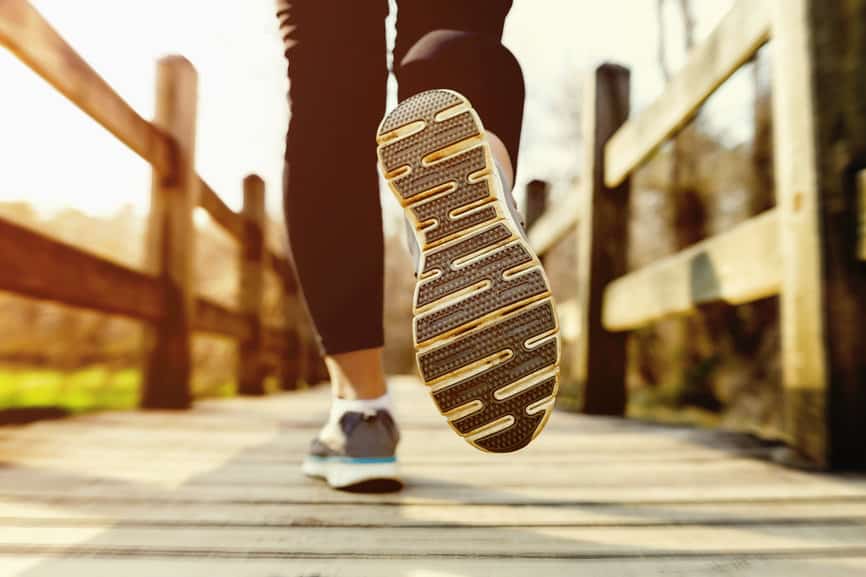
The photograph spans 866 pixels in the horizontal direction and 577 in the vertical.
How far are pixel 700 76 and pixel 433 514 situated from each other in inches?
44.2

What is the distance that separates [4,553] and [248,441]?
833 millimetres

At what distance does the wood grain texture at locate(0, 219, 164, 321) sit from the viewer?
130cm

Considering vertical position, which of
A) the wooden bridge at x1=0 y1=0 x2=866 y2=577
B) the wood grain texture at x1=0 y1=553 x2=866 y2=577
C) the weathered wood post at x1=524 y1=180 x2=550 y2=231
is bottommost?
the wood grain texture at x1=0 y1=553 x2=866 y2=577

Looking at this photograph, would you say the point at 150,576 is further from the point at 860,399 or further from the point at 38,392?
the point at 38,392

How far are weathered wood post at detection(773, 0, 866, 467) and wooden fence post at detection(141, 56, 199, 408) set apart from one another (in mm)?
1705

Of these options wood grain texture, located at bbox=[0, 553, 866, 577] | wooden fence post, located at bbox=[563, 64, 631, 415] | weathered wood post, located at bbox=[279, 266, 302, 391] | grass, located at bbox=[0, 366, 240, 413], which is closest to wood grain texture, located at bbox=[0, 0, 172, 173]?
wood grain texture, located at bbox=[0, 553, 866, 577]

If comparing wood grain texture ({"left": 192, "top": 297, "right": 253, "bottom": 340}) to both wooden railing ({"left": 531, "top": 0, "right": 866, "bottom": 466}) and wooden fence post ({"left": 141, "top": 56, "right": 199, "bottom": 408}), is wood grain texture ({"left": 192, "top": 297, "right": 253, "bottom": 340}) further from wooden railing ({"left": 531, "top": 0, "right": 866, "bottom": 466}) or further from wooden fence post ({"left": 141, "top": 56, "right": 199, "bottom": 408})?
wooden railing ({"left": 531, "top": 0, "right": 866, "bottom": 466})

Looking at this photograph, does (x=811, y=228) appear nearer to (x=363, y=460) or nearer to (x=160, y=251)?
(x=363, y=460)

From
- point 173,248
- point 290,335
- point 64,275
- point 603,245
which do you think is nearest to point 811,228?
point 603,245

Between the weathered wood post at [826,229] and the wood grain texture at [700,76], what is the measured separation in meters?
0.11

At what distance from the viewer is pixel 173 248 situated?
230 centimetres

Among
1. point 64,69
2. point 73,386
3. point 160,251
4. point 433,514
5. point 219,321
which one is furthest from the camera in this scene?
point 73,386

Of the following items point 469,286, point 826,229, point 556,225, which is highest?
point 556,225

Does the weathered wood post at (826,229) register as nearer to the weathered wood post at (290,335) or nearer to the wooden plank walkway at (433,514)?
the wooden plank walkway at (433,514)
